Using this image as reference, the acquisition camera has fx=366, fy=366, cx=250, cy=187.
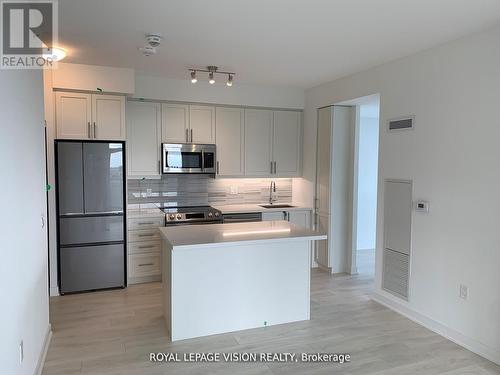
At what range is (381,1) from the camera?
8.15 feet

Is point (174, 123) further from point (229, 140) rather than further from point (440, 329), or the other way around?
point (440, 329)

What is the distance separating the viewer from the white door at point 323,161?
16.6 feet

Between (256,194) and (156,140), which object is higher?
(156,140)

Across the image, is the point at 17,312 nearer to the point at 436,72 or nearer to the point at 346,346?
the point at 346,346

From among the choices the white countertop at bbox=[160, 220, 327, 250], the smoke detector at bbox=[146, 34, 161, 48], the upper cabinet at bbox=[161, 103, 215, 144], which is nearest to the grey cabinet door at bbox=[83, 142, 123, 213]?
the upper cabinet at bbox=[161, 103, 215, 144]

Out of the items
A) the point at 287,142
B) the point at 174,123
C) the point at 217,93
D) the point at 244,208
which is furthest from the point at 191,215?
the point at 287,142

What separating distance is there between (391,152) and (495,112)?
1156 mm

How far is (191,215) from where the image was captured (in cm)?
472

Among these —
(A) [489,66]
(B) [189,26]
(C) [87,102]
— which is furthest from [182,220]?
(A) [489,66]

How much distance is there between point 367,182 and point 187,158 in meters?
3.41

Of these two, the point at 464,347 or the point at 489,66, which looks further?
the point at 464,347

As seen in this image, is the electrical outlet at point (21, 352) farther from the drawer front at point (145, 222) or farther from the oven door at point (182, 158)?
the oven door at point (182, 158)

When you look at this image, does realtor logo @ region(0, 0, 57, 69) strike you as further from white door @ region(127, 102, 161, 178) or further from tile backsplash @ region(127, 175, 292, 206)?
tile backsplash @ region(127, 175, 292, 206)

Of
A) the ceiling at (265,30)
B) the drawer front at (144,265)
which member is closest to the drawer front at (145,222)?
the drawer front at (144,265)
